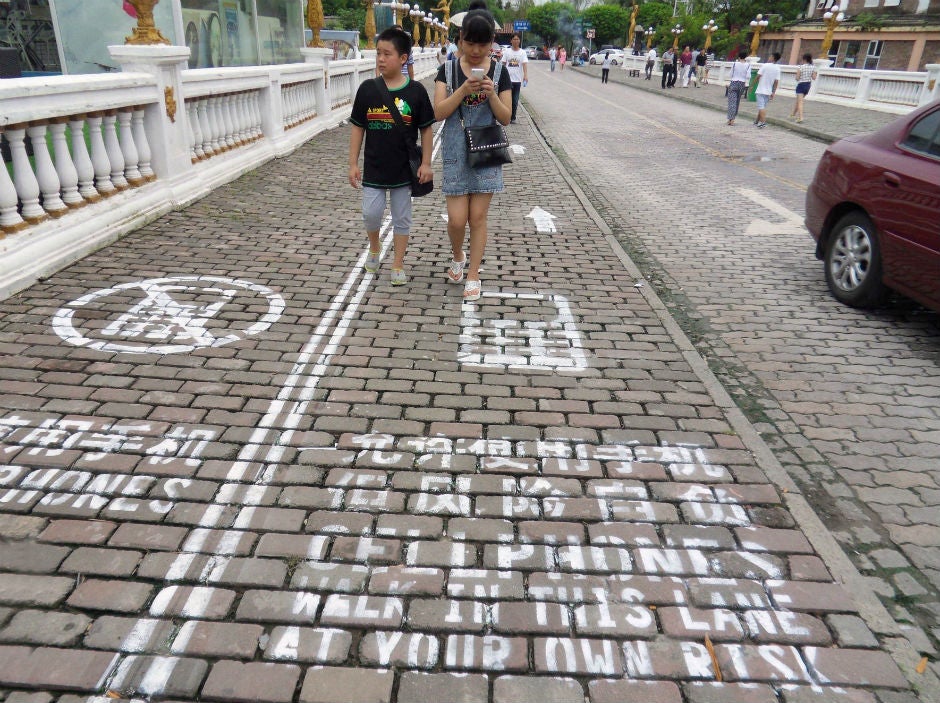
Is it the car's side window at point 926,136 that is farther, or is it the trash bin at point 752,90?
the trash bin at point 752,90

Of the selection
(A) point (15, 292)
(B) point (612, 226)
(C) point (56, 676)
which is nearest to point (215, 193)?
(A) point (15, 292)

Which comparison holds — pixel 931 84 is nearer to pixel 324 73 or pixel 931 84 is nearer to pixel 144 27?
pixel 324 73

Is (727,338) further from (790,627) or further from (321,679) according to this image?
(321,679)

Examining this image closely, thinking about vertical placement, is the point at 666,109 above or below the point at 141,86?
below

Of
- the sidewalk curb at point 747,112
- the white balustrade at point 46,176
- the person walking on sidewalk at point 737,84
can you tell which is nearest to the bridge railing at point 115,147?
the white balustrade at point 46,176

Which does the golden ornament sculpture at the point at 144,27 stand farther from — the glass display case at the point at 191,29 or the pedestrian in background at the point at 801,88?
the pedestrian in background at the point at 801,88

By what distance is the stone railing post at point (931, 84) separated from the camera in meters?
21.8

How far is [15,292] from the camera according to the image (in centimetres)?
586

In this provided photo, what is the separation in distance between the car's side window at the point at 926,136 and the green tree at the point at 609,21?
123481 mm

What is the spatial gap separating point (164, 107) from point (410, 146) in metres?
4.12

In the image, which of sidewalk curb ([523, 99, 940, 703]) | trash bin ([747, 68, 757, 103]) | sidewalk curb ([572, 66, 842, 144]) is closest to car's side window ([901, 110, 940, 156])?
sidewalk curb ([523, 99, 940, 703])

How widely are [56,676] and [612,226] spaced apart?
814 cm

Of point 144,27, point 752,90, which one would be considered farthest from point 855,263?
point 752,90

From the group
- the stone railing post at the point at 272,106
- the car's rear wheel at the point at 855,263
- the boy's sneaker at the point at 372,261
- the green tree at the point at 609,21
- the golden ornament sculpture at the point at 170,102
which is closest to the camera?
the car's rear wheel at the point at 855,263
